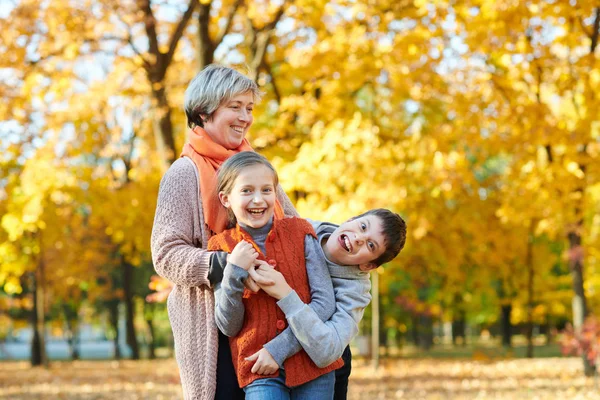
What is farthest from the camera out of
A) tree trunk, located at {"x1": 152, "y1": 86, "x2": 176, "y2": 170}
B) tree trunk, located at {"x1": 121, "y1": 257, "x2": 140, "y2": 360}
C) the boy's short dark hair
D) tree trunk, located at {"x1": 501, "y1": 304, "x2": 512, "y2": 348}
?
tree trunk, located at {"x1": 501, "y1": 304, "x2": 512, "y2": 348}

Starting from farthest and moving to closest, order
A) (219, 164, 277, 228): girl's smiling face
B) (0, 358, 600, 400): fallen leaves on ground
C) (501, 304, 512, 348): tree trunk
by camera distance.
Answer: (501, 304, 512, 348): tree trunk < (0, 358, 600, 400): fallen leaves on ground < (219, 164, 277, 228): girl's smiling face

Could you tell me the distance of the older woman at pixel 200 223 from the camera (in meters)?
2.78

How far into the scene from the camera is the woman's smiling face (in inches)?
115

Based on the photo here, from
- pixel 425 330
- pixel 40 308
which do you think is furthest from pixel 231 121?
pixel 425 330

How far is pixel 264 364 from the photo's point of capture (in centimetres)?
262

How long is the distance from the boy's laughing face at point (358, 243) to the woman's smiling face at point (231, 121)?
0.54 meters

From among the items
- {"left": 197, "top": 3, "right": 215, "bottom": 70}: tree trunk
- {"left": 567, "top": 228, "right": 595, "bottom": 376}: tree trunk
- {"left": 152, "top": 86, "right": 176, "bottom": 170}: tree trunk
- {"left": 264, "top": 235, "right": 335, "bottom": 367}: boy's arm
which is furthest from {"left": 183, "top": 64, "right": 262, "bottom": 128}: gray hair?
{"left": 567, "top": 228, "right": 595, "bottom": 376}: tree trunk

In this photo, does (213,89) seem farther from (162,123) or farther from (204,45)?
(162,123)

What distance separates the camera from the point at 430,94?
12.1m

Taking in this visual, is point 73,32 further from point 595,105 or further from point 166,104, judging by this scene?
point 595,105

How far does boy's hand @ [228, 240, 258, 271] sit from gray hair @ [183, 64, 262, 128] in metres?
0.60

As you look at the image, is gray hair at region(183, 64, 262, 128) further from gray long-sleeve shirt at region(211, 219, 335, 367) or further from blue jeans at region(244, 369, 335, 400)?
blue jeans at region(244, 369, 335, 400)

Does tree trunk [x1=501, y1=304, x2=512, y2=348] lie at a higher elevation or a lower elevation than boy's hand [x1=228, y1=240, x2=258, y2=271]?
lower

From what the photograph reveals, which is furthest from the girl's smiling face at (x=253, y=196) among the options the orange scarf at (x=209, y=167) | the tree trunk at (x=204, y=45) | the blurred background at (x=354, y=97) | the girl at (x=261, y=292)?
the tree trunk at (x=204, y=45)
